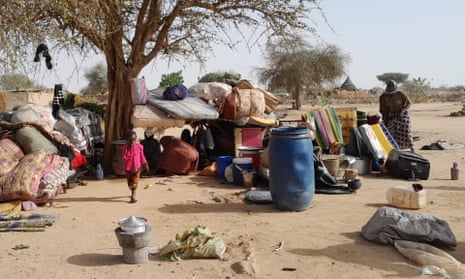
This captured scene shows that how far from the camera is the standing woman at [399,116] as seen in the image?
11.0m

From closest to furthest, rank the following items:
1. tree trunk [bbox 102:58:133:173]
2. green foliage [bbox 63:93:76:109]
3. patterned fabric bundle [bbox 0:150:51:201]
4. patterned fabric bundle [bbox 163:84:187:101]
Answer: patterned fabric bundle [bbox 0:150:51:201], tree trunk [bbox 102:58:133:173], patterned fabric bundle [bbox 163:84:187:101], green foliage [bbox 63:93:76:109]

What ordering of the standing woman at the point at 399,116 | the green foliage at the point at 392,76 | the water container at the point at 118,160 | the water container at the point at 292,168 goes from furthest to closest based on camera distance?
1. the green foliage at the point at 392,76
2. the standing woman at the point at 399,116
3. the water container at the point at 118,160
4. the water container at the point at 292,168

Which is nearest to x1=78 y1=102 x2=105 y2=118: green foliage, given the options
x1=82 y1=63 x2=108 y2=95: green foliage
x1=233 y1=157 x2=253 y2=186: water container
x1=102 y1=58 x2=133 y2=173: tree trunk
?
x1=102 y1=58 x2=133 y2=173: tree trunk

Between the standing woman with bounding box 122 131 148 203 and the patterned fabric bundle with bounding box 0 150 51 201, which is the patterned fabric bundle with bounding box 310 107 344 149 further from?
the patterned fabric bundle with bounding box 0 150 51 201

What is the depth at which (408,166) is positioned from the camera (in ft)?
27.2

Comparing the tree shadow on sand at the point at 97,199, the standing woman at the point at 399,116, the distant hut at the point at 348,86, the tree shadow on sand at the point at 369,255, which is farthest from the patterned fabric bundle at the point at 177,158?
the distant hut at the point at 348,86

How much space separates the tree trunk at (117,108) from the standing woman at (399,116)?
593 cm

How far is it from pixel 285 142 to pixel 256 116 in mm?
3889

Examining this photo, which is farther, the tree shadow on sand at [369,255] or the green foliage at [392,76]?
the green foliage at [392,76]

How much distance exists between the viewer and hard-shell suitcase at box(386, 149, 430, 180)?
27.0ft

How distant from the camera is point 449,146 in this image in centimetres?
1221

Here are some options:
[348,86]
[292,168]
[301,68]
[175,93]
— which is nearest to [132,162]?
[292,168]

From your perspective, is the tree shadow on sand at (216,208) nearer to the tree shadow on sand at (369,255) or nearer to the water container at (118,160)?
the tree shadow on sand at (369,255)

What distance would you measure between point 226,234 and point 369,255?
61.4 inches
